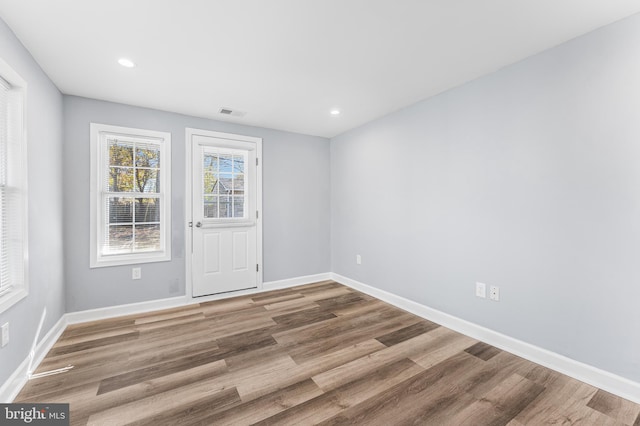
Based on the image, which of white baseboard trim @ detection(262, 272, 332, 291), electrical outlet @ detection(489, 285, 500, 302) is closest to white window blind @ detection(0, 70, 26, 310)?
white baseboard trim @ detection(262, 272, 332, 291)

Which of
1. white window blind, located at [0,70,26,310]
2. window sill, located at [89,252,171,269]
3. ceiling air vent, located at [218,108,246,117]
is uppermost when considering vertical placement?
ceiling air vent, located at [218,108,246,117]

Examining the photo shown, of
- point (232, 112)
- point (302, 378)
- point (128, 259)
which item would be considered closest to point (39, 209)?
point (128, 259)

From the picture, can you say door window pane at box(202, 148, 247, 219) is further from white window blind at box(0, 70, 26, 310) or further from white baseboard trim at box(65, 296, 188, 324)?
white window blind at box(0, 70, 26, 310)

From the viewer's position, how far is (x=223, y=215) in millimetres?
3814

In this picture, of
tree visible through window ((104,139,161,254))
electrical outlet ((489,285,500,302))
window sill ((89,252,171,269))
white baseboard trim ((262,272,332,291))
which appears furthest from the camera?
white baseboard trim ((262,272,332,291))

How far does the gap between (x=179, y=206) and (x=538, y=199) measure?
12.4 feet

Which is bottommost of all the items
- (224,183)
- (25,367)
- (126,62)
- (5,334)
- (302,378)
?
(302,378)

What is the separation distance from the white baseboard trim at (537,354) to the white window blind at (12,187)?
3.55m

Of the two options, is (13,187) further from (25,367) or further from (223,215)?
(223,215)

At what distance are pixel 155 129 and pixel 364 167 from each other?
9.11 ft

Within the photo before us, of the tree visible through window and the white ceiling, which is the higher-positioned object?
the white ceiling

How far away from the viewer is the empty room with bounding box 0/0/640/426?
67.6 inches

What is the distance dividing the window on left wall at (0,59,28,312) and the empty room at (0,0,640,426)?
2cm

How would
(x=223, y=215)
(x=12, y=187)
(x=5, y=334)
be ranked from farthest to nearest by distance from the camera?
1. (x=223, y=215)
2. (x=12, y=187)
3. (x=5, y=334)
